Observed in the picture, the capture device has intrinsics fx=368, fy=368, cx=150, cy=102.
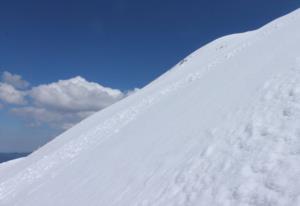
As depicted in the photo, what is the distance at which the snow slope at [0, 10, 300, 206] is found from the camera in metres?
7.65

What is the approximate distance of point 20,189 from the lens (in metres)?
17.0

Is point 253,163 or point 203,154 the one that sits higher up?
point 203,154

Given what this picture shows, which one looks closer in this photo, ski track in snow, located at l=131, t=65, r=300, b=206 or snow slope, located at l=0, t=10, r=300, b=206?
ski track in snow, located at l=131, t=65, r=300, b=206

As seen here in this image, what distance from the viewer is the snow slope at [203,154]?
7.65m

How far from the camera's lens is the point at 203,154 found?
389 inches

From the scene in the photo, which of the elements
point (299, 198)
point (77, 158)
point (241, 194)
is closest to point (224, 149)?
point (241, 194)

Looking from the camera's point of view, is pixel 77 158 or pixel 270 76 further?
pixel 77 158

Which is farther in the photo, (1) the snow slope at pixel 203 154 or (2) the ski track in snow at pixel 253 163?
(1) the snow slope at pixel 203 154

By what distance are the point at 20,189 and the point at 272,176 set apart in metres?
13.2

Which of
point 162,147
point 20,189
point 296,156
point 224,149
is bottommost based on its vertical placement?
point 296,156

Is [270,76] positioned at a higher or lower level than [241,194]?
higher

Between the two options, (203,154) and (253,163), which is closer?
(253,163)

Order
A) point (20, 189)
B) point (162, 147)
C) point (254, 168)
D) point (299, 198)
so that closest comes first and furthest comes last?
point (299, 198), point (254, 168), point (162, 147), point (20, 189)

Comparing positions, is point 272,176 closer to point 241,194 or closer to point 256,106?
point 241,194
